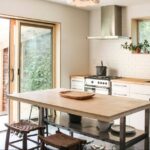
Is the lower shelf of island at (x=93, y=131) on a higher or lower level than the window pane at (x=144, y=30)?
lower

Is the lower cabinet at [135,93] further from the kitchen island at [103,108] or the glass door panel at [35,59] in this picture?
the glass door panel at [35,59]

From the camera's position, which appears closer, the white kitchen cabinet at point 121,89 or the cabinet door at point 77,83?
the white kitchen cabinet at point 121,89

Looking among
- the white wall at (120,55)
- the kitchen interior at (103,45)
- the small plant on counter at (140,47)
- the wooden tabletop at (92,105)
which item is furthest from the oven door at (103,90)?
the wooden tabletop at (92,105)

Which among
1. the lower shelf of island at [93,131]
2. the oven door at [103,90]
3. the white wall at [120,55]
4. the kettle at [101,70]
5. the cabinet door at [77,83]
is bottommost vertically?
the lower shelf of island at [93,131]

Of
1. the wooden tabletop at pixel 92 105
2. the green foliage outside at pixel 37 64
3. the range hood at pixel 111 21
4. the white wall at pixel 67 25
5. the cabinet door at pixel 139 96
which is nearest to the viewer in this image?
the wooden tabletop at pixel 92 105

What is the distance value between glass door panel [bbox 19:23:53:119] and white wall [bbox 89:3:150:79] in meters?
1.06

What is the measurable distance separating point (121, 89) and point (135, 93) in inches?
11.5

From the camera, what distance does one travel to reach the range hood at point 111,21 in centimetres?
498

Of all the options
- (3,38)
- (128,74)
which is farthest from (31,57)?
(128,74)

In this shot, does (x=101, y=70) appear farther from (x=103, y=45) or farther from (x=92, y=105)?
(x=92, y=105)

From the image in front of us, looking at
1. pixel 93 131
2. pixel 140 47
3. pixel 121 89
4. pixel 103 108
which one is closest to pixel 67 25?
pixel 140 47

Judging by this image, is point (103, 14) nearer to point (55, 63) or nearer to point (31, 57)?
point (55, 63)

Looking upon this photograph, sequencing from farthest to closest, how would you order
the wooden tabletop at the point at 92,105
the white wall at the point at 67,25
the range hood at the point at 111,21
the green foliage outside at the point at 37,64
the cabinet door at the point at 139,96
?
1. the range hood at the point at 111,21
2. the green foliage outside at the point at 37,64
3. the white wall at the point at 67,25
4. the cabinet door at the point at 139,96
5. the wooden tabletop at the point at 92,105

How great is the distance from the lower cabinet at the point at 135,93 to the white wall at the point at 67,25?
A: 117 cm
